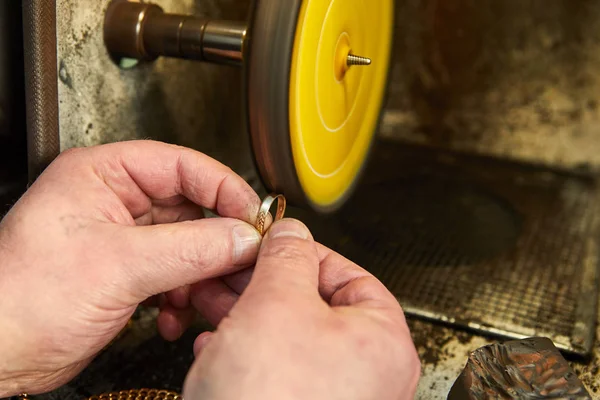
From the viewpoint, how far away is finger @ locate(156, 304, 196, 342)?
804 millimetres

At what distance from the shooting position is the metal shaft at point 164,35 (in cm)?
81

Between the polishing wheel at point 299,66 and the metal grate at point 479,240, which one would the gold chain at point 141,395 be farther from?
the metal grate at point 479,240

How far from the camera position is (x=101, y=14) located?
2.71 feet

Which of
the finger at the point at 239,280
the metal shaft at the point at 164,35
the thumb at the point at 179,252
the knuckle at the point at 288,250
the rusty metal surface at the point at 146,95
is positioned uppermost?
the metal shaft at the point at 164,35

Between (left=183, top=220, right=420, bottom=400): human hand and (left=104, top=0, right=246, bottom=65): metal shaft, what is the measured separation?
373 millimetres

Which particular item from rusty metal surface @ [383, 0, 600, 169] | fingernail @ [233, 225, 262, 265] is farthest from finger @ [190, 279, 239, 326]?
rusty metal surface @ [383, 0, 600, 169]

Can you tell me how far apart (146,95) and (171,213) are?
271 mm

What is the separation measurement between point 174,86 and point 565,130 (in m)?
1.02

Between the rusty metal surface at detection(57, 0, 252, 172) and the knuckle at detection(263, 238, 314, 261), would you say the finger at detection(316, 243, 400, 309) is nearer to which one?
the knuckle at detection(263, 238, 314, 261)

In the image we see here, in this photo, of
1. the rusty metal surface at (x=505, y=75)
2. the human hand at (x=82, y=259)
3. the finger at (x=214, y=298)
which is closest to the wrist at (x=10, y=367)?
the human hand at (x=82, y=259)

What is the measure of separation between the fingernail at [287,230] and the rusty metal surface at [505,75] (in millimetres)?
1017

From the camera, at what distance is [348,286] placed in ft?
2.05

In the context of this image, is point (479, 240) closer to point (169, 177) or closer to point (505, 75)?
point (505, 75)

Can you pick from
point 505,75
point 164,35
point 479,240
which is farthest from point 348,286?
point 505,75
